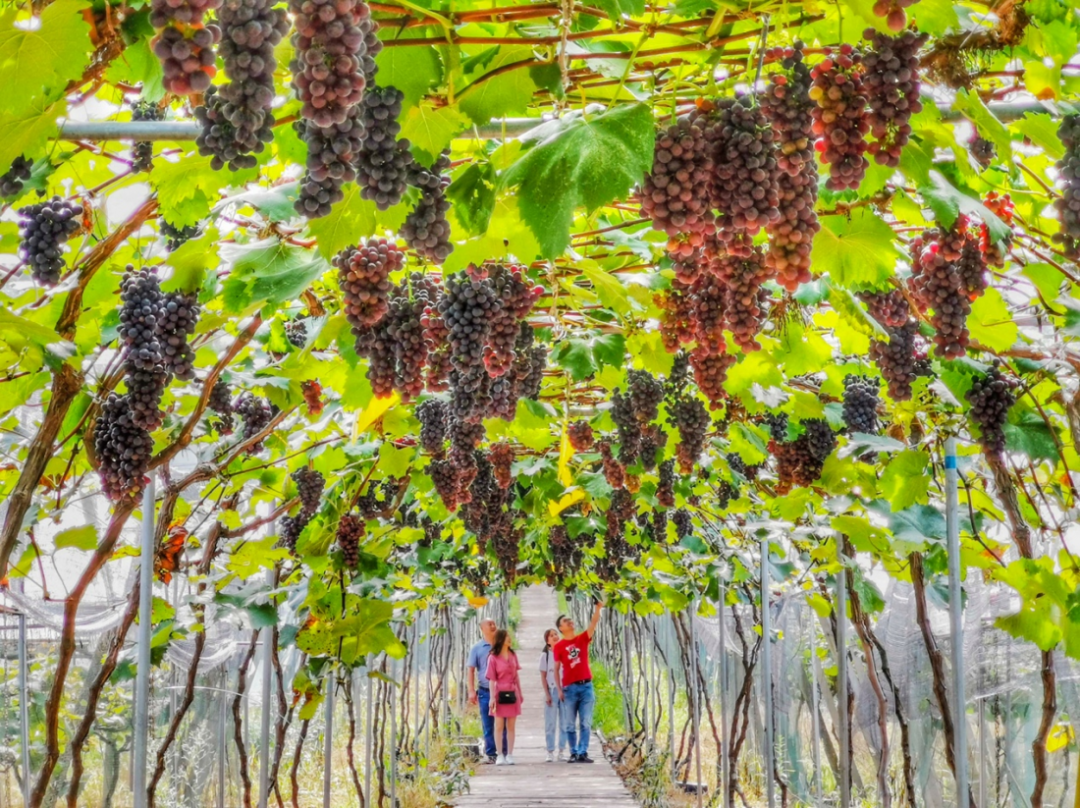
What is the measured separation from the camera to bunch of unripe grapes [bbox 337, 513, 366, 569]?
5.79 meters

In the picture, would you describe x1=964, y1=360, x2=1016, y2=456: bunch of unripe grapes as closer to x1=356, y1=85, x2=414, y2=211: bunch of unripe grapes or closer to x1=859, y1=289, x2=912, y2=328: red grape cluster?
x1=859, y1=289, x2=912, y2=328: red grape cluster

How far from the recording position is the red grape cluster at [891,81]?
1.51 metres

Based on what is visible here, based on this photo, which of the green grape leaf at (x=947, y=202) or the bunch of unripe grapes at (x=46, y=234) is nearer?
the green grape leaf at (x=947, y=202)

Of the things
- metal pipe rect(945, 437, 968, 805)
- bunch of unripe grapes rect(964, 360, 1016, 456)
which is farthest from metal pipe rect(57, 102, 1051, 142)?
metal pipe rect(945, 437, 968, 805)

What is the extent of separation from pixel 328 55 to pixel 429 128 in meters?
0.65

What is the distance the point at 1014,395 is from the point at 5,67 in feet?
10.9

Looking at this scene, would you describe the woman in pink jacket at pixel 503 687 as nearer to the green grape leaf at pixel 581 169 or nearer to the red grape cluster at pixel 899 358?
the red grape cluster at pixel 899 358

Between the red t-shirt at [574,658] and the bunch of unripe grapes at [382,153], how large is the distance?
1222 cm

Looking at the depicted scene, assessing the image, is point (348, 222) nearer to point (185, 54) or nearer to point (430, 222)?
point (430, 222)

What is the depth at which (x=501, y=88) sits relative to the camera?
1.77 m

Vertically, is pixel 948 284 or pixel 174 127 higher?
pixel 174 127

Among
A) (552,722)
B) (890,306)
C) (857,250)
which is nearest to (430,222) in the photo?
(857,250)

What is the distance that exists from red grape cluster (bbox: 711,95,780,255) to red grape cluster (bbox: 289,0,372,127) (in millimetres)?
634

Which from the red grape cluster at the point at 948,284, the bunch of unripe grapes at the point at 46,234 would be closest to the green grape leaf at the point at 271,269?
the bunch of unripe grapes at the point at 46,234
